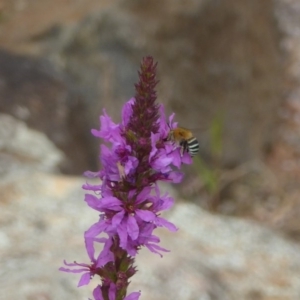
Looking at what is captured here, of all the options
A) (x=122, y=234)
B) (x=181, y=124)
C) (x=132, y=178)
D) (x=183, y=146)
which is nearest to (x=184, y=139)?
A: (x=183, y=146)

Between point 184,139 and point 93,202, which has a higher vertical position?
point 184,139

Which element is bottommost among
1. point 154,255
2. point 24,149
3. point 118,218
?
point 118,218

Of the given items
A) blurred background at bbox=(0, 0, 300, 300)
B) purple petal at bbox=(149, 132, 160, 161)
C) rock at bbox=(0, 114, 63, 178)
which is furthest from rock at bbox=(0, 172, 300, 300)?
purple petal at bbox=(149, 132, 160, 161)

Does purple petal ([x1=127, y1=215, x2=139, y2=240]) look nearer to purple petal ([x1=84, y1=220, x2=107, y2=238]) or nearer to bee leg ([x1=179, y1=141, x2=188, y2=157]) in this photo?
purple petal ([x1=84, y1=220, x2=107, y2=238])

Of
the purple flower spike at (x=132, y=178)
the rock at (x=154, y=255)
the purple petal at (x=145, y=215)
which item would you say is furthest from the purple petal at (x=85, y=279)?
the rock at (x=154, y=255)

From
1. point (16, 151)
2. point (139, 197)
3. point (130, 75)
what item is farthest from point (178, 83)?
point (139, 197)

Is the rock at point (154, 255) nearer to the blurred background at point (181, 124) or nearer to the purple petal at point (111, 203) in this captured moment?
the blurred background at point (181, 124)

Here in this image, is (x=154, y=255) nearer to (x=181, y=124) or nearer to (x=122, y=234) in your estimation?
(x=122, y=234)
